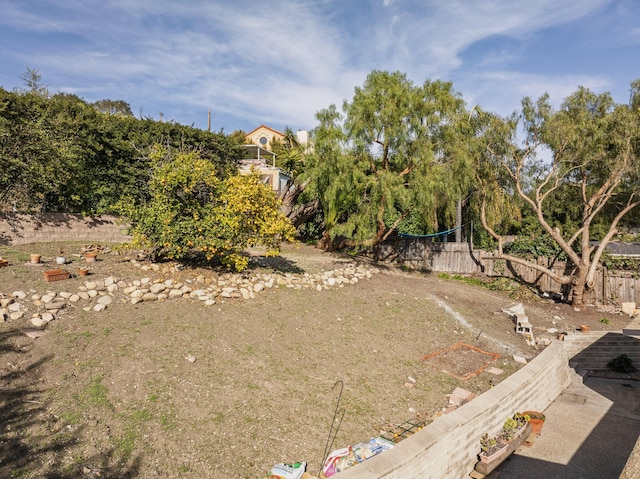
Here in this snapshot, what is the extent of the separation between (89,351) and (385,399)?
523 centimetres

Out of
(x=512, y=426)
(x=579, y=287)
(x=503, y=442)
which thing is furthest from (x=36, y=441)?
(x=579, y=287)

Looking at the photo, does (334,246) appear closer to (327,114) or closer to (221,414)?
(327,114)

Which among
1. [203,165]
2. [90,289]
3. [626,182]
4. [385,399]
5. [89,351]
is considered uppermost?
[626,182]

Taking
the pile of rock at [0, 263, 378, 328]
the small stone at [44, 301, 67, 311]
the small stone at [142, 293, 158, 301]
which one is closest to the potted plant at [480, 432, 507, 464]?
the pile of rock at [0, 263, 378, 328]

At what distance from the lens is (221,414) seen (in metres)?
6.03

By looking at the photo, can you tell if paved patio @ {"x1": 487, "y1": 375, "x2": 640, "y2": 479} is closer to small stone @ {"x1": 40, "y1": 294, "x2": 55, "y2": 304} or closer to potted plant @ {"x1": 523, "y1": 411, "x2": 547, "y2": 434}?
potted plant @ {"x1": 523, "y1": 411, "x2": 547, "y2": 434}

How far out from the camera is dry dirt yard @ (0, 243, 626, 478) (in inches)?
202

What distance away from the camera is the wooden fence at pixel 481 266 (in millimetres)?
16156

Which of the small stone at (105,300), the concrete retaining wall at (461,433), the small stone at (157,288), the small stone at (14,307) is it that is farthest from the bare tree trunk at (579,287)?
the small stone at (14,307)

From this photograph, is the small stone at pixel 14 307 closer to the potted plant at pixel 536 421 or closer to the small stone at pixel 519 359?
the potted plant at pixel 536 421

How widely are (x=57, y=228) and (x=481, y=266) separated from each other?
17452 mm

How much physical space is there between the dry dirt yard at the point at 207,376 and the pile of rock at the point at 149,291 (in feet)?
0.47

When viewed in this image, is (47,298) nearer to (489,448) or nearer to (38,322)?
(38,322)

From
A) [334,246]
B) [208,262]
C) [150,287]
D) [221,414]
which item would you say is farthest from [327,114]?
[221,414]
